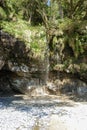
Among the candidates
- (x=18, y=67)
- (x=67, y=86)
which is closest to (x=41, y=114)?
(x=18, y=67)

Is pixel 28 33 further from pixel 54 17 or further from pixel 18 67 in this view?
pixel 54 17

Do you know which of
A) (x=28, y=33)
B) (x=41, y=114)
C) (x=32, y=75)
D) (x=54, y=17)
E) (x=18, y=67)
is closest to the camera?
(x=41, y=114)

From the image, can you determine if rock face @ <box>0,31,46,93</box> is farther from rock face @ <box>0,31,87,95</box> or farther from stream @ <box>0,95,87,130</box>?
stream @ <box>0,95,87,130</box>

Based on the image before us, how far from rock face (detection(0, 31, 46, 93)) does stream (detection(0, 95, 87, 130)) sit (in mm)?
1436

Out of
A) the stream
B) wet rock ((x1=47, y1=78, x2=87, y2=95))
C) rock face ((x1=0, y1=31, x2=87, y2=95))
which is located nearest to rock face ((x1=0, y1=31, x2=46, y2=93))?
rock face ((x1=0, y1=31, x2=87, y2=95))

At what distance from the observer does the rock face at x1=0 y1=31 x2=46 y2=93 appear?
48.4 ft

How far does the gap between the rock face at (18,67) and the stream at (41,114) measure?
4.71 feet

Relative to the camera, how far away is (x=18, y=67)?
600 inches

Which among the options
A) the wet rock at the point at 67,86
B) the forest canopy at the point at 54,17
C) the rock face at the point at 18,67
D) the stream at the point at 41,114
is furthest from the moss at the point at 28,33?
the stream at the point at 41,114

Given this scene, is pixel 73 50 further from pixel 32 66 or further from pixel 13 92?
pixel 13 92

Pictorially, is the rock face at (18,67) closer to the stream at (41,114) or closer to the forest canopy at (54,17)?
the forest canopy at (54,17)

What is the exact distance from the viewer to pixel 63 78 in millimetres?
15805

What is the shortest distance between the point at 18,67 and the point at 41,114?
16.4 ft

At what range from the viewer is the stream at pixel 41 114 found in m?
9.38
